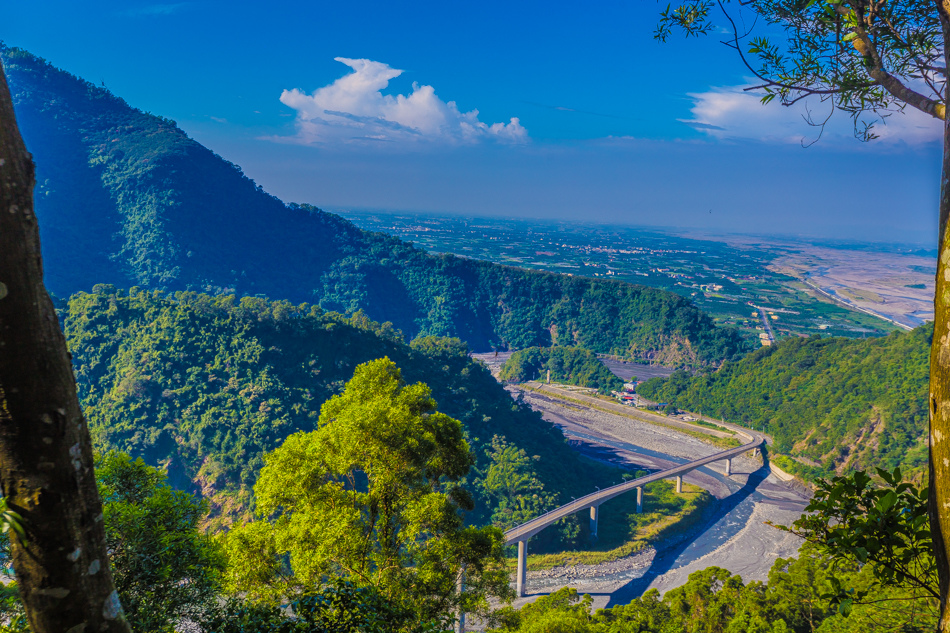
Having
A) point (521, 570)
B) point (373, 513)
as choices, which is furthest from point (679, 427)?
point (373, 513)

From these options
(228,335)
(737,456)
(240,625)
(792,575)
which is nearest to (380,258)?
(228,335)

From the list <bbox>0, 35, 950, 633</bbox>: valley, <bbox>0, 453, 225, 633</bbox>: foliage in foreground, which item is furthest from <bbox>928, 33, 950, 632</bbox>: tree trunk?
<bbox>0, 453, 225, 633</bbox>: foliage in foreground

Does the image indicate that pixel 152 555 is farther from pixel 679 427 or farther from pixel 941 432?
pixel 679 427

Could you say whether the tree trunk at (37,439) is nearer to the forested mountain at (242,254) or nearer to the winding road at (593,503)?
the winding road at (593,503)

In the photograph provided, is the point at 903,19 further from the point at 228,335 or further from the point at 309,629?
the point at 228,335

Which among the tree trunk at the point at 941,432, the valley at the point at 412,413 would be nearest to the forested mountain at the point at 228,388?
the valley at the point at 412,413

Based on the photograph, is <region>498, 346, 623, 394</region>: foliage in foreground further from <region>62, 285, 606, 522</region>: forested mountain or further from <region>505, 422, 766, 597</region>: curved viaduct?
<region>62, 285, 606, 522</region>: forested mountain
